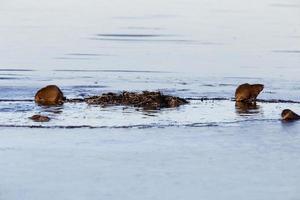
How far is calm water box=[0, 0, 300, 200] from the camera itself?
1396cm

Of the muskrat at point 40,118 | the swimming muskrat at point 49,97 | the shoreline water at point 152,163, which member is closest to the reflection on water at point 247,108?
the shoreline water at point 152,163

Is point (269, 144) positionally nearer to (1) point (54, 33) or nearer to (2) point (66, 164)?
(2) point (66, 164)

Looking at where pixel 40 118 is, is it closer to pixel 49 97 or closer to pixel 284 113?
pixel 49 97

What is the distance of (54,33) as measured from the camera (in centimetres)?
4525

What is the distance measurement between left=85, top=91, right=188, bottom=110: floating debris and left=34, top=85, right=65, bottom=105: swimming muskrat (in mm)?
633

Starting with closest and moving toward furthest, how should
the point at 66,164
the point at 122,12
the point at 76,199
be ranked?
the point at 76,199 → the point at 66,164 → the point at 122,12

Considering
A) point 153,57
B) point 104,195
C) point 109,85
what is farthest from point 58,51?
point 104,195

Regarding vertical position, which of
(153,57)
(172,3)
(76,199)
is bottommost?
(76,199)

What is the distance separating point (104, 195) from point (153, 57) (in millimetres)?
22273

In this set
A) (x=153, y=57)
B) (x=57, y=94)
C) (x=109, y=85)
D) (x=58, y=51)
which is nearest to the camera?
(x=57, y=94)

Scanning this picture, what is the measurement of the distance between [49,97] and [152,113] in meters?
2.71

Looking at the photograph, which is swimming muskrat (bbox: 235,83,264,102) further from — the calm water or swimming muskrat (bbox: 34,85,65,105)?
swimming muskrat (bbox: 34,85,65,105)

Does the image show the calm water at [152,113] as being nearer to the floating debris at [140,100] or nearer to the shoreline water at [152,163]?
the shoreline water at [152,163]

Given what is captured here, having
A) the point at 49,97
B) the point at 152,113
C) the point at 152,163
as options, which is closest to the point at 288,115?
the point at 152,113
